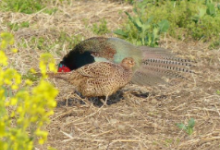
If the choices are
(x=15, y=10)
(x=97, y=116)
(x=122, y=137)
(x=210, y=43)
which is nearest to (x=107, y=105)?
(x=97, y=116)

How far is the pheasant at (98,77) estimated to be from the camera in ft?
17.5

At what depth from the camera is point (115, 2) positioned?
29.9 feet

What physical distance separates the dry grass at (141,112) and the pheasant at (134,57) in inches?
9.5

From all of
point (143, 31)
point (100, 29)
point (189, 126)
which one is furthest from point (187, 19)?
point (189, 126)

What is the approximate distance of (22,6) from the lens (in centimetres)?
827

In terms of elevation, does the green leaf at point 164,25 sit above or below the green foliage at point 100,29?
above

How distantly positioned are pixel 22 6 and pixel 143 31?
2458 mm

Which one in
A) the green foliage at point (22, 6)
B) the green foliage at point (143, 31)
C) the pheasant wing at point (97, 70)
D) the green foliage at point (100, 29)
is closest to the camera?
the pheasant wing at point (97, 70)

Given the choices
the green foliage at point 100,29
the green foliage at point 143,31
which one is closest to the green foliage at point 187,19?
the green foliage at point 143,31

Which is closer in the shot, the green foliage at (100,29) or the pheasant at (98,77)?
the pheasant at (98,77)

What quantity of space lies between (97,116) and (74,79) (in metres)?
0.49

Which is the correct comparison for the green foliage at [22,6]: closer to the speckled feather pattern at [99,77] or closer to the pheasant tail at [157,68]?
the pheasant tail at [157,68]

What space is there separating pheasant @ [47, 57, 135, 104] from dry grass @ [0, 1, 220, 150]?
0.77 ft

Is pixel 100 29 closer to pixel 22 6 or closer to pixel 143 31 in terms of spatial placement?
pixel 143 31
